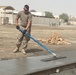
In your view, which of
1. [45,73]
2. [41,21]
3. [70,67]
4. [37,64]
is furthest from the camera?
[41,21]

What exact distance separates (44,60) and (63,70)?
84 centimetres

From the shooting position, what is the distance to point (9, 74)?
18.5 feet

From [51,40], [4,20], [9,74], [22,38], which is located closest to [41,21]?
[4,20]

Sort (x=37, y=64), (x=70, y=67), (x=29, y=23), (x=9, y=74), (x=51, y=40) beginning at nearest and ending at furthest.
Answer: (x=9, y=74), (x=37, y=64), (x=70, y=67), (x=29, y=23), (x=51, y=40)

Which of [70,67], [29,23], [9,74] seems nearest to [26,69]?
[9,74]

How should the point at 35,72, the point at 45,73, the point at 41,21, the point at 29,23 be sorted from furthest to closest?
the point at 41,21 → the point at 29,23 → the point at 45,73 → the point at 35,72

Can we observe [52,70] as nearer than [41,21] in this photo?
Yes

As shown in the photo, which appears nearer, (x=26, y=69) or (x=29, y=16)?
(x=26, y=69)

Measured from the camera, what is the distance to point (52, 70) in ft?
22.4

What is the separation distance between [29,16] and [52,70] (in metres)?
3.27

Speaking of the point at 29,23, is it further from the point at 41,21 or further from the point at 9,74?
the point at 41,21

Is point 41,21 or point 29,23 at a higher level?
point 29,23

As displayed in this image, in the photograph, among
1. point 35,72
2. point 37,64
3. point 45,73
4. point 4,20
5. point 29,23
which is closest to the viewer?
point 35,72

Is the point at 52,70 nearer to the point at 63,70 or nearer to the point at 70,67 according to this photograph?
the point at 63,70
